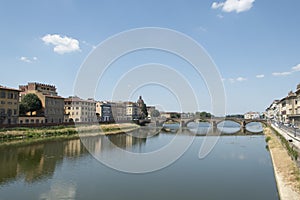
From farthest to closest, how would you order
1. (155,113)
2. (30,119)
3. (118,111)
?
(155,113) < (118,111) < (30,119)

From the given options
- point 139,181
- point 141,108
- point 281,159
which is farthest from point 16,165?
point 141,108

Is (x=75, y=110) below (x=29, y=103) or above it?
below

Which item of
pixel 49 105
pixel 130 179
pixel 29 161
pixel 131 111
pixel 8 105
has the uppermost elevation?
pixel 49 105

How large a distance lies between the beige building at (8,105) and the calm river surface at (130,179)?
17642mm

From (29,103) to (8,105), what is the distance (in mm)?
7441

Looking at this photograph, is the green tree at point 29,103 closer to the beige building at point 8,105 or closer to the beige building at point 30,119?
the beige building at point 30,119

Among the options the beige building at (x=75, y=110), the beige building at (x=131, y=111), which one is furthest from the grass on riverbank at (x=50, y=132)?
the beige building at (x=131, y=111)

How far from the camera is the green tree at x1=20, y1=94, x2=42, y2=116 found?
4925cm

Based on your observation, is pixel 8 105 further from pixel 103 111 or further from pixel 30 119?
pixel 103 111

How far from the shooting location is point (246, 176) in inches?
745

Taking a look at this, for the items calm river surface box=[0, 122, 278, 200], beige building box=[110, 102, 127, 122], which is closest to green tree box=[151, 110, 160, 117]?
beige building box=[110, 102, 127, 122]

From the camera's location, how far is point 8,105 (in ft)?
139

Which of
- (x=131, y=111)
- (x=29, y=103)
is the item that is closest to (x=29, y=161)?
(x=29, y=103)

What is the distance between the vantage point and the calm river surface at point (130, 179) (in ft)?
47.0
